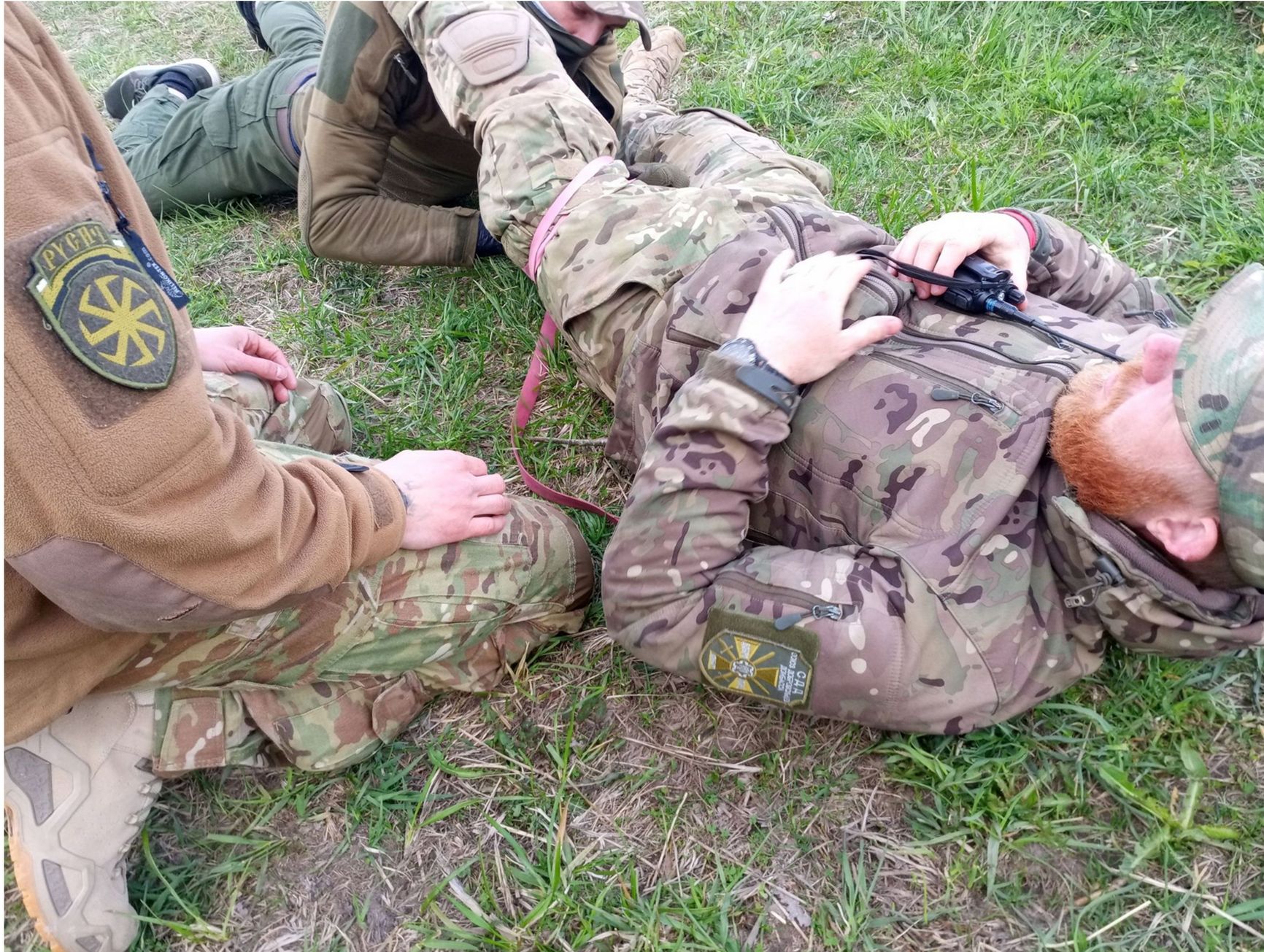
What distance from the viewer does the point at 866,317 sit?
2.01m

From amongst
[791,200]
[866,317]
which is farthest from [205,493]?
[791,200]

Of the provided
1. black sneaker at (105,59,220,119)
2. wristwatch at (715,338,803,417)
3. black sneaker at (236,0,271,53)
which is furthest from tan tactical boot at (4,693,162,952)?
black sneaker at (236,0,271,53)

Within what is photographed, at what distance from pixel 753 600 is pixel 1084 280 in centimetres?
139

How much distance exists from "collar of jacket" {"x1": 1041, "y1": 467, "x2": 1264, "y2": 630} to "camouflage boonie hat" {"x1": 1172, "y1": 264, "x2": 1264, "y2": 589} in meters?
0.10

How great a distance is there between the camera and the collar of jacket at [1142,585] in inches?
66.5

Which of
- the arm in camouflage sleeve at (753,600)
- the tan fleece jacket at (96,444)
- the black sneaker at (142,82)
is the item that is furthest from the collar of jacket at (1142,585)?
the black sneaker at (142,82)

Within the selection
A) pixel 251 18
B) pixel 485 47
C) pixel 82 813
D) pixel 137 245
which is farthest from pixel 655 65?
pixel 82 813

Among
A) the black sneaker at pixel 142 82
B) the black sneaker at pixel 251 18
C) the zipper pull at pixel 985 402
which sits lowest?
the zipper pull at pixel 985 402

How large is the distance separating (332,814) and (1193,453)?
7.14 ft

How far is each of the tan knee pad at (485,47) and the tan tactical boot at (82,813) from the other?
2.13 metres

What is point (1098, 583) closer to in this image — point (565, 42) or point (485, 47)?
point (485, 47)

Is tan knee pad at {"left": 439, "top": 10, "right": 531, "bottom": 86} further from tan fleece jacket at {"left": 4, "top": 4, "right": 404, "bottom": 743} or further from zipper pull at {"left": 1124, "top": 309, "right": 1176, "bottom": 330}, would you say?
zipper pull at {"left": 1124, "top": 309, "right": 1176, "bottom": 330}

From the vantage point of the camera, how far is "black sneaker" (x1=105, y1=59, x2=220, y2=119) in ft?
13.9

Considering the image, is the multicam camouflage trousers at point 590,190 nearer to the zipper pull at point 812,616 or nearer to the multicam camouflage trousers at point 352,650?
the multicam camouflage trousers at point 352,650
